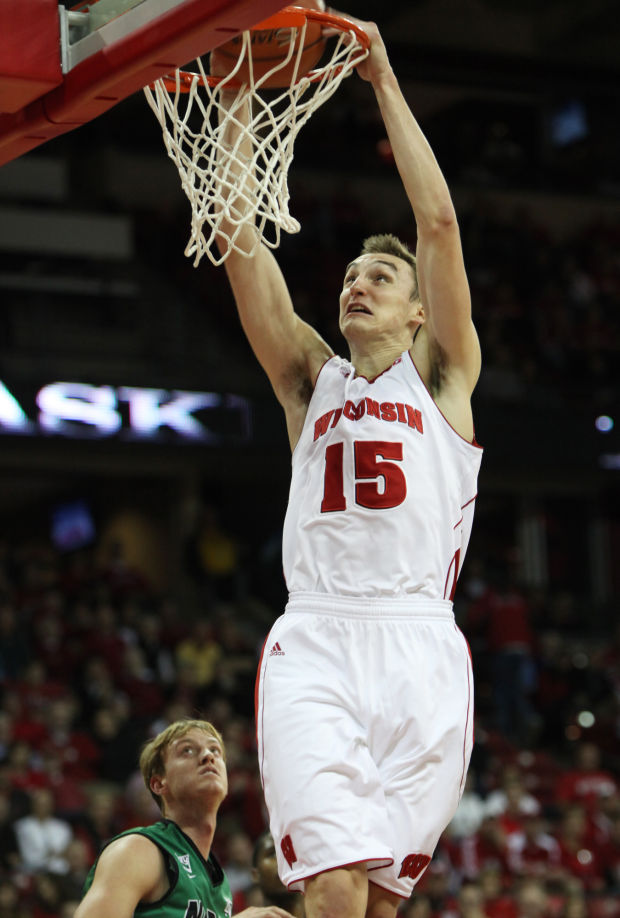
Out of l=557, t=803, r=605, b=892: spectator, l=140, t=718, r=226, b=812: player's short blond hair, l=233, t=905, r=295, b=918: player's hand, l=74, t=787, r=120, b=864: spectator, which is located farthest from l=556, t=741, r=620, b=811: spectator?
l=233, t=905, r=295, b=918: player's hand

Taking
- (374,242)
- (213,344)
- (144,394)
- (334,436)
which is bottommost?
(334,436)

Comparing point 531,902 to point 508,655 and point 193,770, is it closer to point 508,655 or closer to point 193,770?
point 508,655

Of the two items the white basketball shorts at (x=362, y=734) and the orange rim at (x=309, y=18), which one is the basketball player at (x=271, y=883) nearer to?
the white basketball shorts at (x=362, y=734)

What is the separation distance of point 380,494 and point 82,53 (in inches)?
55.0

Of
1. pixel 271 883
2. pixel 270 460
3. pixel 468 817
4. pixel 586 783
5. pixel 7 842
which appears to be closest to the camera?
pixel 271 883

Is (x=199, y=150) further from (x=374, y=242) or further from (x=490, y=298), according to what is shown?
(x=490, y=298)

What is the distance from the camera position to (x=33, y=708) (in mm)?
11781

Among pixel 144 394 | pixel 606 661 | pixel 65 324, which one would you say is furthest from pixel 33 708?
pixel 606 661

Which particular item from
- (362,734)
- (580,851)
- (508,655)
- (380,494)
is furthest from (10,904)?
(508,655)

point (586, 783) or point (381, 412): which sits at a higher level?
point (381, 412)

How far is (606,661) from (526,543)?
3.26 meters

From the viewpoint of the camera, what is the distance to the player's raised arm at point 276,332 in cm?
423

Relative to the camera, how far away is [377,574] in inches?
150

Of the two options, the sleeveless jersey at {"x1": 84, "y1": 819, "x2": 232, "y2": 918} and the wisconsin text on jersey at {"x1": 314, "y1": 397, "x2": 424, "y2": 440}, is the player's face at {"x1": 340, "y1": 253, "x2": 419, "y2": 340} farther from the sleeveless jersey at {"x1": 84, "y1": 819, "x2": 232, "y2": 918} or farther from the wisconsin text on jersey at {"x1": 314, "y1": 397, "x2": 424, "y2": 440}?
the sleeveless jersey at {"x1": 84, "y1": 819, "x2": 232, "y2": 918}
